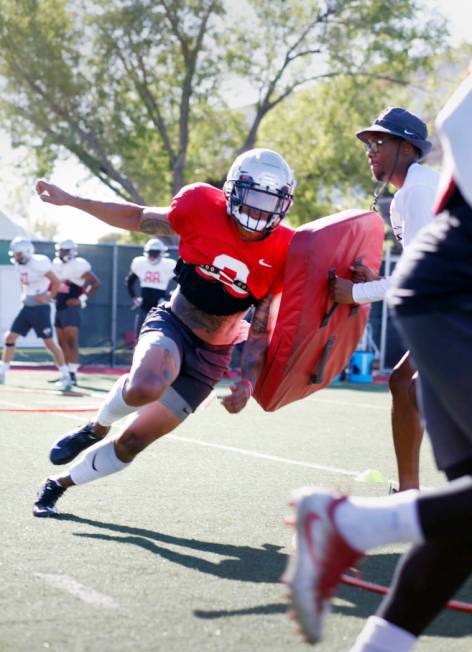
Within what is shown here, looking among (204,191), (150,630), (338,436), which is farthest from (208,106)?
(150,630)

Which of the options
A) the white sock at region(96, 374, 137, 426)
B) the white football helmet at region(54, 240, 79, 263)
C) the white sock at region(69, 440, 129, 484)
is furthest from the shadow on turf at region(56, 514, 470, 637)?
the white football helmet at region(54, 240, 79, 263)

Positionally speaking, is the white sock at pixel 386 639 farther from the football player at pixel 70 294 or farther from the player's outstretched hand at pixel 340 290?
the football player at pixel 70 294

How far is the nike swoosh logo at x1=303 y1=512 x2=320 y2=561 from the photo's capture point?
262 cm

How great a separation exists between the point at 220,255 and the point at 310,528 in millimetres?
3065

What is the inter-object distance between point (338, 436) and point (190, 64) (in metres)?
22.5

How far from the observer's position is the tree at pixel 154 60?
30281mm

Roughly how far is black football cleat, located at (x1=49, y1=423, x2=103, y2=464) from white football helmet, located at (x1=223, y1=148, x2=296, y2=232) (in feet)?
4.86

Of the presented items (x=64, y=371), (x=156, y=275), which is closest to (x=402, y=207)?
(x=64, y=371)

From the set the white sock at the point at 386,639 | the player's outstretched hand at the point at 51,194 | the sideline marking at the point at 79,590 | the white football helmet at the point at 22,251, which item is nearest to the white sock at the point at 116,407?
the player's outstretched hand at the point at 51,194

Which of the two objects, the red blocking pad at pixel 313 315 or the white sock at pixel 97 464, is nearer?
the red blocking pad at pixel 313 315

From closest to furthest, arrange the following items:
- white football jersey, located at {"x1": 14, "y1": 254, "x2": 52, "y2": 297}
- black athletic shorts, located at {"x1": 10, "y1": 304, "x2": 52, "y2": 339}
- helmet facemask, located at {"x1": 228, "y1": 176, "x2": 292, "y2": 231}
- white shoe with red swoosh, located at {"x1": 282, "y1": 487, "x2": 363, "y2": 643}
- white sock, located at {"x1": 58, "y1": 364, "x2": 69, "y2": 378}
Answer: white shoe with red swoosh, located at {"x1": 282, "y1": 487, "x2": 363, "y2": 643} < helmet facemask, located at {"x1": 228, "y1": 176, "x2": 292, "y2": 231} < white sock, located at {"x1": 58, "y1": 364, "x2": 69, "y2": 378} < black athletic shorts, located at {"x1": 10, "y1": 304, "x2": 52, "y2": 339} < white football jersey, located at {"x1": 14, "y1": 254, "x2": 52, "y2": 297}

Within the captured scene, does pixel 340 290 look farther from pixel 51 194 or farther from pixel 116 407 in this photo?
pixel 51 194

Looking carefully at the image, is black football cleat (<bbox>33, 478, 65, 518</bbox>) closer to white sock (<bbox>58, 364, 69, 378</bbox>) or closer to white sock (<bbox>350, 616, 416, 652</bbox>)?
white sock (<bbox>350, 616, 416, 652</bbox>)

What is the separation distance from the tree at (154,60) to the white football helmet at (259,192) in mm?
25922
